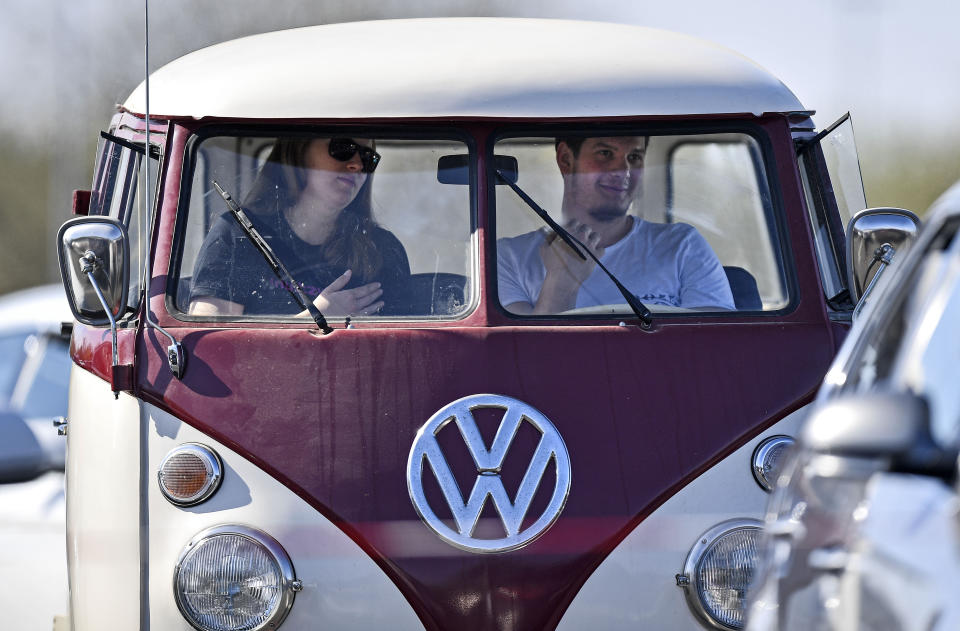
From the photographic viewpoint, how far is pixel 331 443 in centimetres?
369

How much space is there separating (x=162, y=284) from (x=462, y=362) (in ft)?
3.18

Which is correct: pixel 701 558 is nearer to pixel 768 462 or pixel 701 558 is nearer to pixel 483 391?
pixel 768 462

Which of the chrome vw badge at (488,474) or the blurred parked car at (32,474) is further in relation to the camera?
the blurred parked car at (32,474)

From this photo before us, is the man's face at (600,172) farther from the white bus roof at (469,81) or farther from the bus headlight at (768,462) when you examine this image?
the bus headlight at (768,462)

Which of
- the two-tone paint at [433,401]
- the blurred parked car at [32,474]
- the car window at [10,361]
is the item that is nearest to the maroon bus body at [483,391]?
the two-tone paint at [433,401]

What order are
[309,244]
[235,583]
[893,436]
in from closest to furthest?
[893,436] < [235,583] < [309,244]

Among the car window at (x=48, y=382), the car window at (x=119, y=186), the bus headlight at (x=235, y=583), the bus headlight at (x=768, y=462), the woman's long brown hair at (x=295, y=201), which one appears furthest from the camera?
the car window at (x=48, y=382)

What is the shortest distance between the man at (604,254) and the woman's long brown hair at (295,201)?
0.43 metres

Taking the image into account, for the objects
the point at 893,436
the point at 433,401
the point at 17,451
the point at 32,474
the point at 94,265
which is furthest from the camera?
the point at 32,474

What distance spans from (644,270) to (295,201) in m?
1.10

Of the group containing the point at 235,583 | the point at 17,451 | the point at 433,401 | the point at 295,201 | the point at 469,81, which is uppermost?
the point at 469,81

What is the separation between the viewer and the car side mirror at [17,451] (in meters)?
4.98

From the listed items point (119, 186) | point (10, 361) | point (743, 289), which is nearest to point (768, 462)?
point (743, 289)

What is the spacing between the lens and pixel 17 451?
511 centimetres
